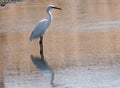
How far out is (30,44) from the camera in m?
17.9

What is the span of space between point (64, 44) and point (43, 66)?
3303 mm

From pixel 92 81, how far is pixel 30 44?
6.71 metres

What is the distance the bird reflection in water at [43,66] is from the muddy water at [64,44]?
116mm

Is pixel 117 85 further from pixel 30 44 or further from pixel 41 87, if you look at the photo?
pixel 30 44

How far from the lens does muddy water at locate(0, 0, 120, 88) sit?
13.8m

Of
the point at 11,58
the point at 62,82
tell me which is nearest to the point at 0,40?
the point at 11,58

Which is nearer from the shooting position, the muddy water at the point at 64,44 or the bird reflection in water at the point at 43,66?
the bird reflection in water at the point at 43,66


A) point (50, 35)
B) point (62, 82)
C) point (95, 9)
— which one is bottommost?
point (95, 9)

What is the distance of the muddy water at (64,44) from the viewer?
13.8 meters

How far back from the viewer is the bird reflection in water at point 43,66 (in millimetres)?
12920

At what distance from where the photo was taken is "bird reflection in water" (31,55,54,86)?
1292cm

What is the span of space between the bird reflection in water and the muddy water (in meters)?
0.12

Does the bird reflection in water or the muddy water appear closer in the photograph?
the bird reflection in water

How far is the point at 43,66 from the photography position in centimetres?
1397
